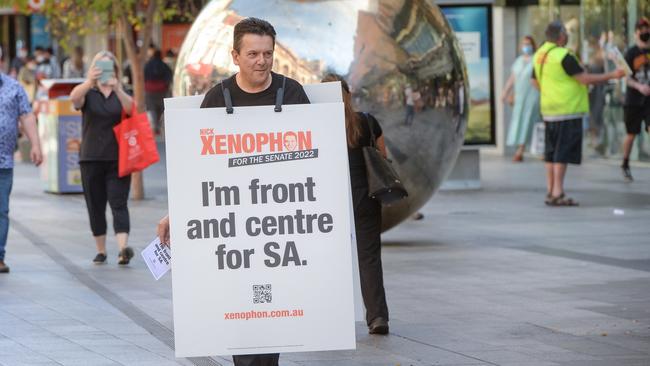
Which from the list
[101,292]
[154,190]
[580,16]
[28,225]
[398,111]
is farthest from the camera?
[580,16]

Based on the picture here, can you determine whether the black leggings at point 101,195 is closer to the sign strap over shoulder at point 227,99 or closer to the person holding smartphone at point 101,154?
the person holding smartphone at point 101,154

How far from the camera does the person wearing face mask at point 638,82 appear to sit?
58.0 feet

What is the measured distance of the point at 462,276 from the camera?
10688 mm

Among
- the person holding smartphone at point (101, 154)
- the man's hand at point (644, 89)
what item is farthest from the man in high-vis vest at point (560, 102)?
the person holding smartphone at point (101, 154)

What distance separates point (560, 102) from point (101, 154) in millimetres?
5651

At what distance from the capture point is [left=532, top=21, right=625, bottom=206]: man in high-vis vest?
15500mm

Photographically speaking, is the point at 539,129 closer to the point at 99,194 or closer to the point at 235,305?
the point at 99,194

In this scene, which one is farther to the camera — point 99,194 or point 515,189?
point 515,189

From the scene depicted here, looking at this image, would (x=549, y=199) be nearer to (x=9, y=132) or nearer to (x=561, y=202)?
(x=561, y=202)

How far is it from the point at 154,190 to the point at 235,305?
527 inches

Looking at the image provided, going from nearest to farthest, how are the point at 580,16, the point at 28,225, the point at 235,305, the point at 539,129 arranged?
the point at 235,305 → the point at 28,225 → the point at 539,129 → the point at 580,16

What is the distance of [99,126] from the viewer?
39.4ft

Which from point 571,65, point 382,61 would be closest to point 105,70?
point 382,61

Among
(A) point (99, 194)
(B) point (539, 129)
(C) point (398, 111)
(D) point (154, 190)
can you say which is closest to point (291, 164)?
(C) point (398, 111)
